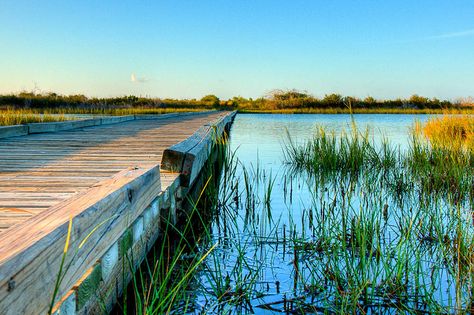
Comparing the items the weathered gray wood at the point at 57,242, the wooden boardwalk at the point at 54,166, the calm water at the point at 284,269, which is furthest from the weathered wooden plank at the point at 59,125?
the weathered gray wood at the point at 57,242

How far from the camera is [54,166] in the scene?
3.54 metres

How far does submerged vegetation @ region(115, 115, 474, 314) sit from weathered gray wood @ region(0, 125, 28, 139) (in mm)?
2903

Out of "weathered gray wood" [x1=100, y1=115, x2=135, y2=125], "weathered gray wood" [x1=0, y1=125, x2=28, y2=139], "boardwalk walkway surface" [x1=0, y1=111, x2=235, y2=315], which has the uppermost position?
"weathered gray wood" [x1=100, y1=115, x2=135, y2=125]

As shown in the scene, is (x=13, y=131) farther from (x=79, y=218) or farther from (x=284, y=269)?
(x=79, y=218)

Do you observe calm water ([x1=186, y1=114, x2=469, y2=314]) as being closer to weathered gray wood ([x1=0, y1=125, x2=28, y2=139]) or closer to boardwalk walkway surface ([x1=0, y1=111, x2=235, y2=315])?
boardwalk walkway surface ([x1=0, y1=111, x2=235, y2=315])

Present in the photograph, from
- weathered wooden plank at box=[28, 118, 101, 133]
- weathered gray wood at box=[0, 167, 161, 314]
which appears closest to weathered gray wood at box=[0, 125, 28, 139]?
weathered wooden plank at box=[28, 118, 101, 133]

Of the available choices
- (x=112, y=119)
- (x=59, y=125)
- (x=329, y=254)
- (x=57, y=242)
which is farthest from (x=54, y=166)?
(x=112, y=119)

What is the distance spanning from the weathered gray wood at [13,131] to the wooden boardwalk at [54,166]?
0.16 m

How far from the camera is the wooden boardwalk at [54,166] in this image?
2.29m

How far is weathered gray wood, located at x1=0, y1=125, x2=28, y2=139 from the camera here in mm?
5707

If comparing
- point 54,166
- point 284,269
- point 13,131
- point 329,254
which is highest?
point 13,131

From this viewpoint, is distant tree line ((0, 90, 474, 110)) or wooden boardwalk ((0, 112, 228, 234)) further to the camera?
distant tree line ((0, 90, 474, 110))

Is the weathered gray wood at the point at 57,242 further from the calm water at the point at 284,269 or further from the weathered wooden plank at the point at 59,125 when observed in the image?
the weathered wooden plank at the point at 59,125

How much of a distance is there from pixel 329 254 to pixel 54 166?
2247 mm
